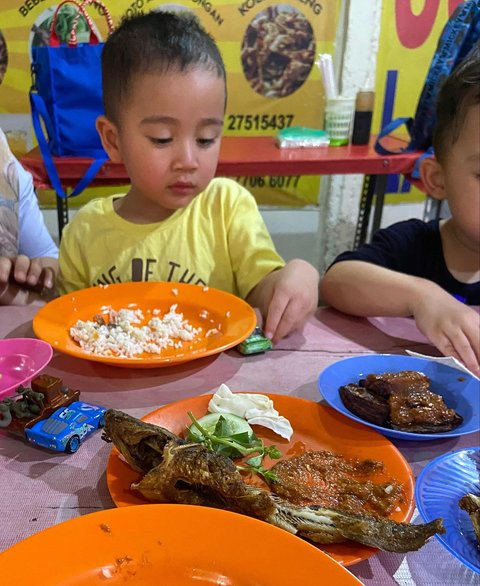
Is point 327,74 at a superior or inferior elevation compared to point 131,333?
superior

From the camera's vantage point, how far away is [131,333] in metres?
1.10

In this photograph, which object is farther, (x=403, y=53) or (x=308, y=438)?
(x=403, y=53)

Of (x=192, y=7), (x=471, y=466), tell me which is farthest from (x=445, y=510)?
(x=192, y=7)

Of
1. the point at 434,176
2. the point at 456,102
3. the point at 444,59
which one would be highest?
the point at 444,59

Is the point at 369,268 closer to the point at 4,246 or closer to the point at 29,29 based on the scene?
the point at 4,246

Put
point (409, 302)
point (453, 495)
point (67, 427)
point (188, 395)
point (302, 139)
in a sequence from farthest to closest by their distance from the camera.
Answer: point (302, 139), point (409, 302), point (188, 395), point (67, 427), point (453, 495)

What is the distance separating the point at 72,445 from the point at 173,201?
86 cm

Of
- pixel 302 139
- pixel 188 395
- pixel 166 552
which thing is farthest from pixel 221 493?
pixel 302 139

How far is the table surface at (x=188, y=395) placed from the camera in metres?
0.60

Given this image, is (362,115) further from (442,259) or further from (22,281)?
(22,281)

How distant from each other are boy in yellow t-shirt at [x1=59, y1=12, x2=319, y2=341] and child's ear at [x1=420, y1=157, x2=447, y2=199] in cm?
41

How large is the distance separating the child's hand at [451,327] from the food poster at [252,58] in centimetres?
256

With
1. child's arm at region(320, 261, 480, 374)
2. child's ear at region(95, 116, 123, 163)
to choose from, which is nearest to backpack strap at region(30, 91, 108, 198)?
child's ear at region(95, 116, 123, 163)

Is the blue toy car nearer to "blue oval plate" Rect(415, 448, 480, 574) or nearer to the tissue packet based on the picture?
"blue oval plate" Rect(415, 448, 480, 574)
